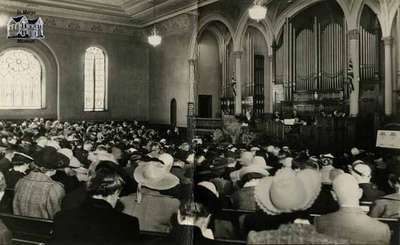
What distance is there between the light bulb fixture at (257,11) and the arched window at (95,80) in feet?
6.17

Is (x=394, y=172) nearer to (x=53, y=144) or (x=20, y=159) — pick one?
(x=53, y=144)

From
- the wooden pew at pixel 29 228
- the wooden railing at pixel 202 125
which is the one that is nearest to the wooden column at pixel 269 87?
the wooden railing at pixel 202 125

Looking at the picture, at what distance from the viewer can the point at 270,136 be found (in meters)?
4.43

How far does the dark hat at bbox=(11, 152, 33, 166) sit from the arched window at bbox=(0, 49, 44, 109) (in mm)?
521

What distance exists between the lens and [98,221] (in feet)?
10.6

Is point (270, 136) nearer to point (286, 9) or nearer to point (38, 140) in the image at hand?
point (286, 9)

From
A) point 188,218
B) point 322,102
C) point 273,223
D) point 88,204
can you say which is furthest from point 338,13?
point 88,204

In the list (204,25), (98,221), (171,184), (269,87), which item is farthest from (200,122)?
(98,221)

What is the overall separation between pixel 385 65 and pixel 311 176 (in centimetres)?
130

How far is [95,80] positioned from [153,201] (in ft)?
5.69

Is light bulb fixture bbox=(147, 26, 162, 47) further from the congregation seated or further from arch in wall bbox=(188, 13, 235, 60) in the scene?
the congregation seated

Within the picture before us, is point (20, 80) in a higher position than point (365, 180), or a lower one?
higher

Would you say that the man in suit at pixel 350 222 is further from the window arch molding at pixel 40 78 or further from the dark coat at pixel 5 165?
the window arch molding at pixel 40 78

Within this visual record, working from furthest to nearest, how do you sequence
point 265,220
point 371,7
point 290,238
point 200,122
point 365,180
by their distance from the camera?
point 200,122 < point 371,7 < point 365,180 < point 265,220 < point 290,238
